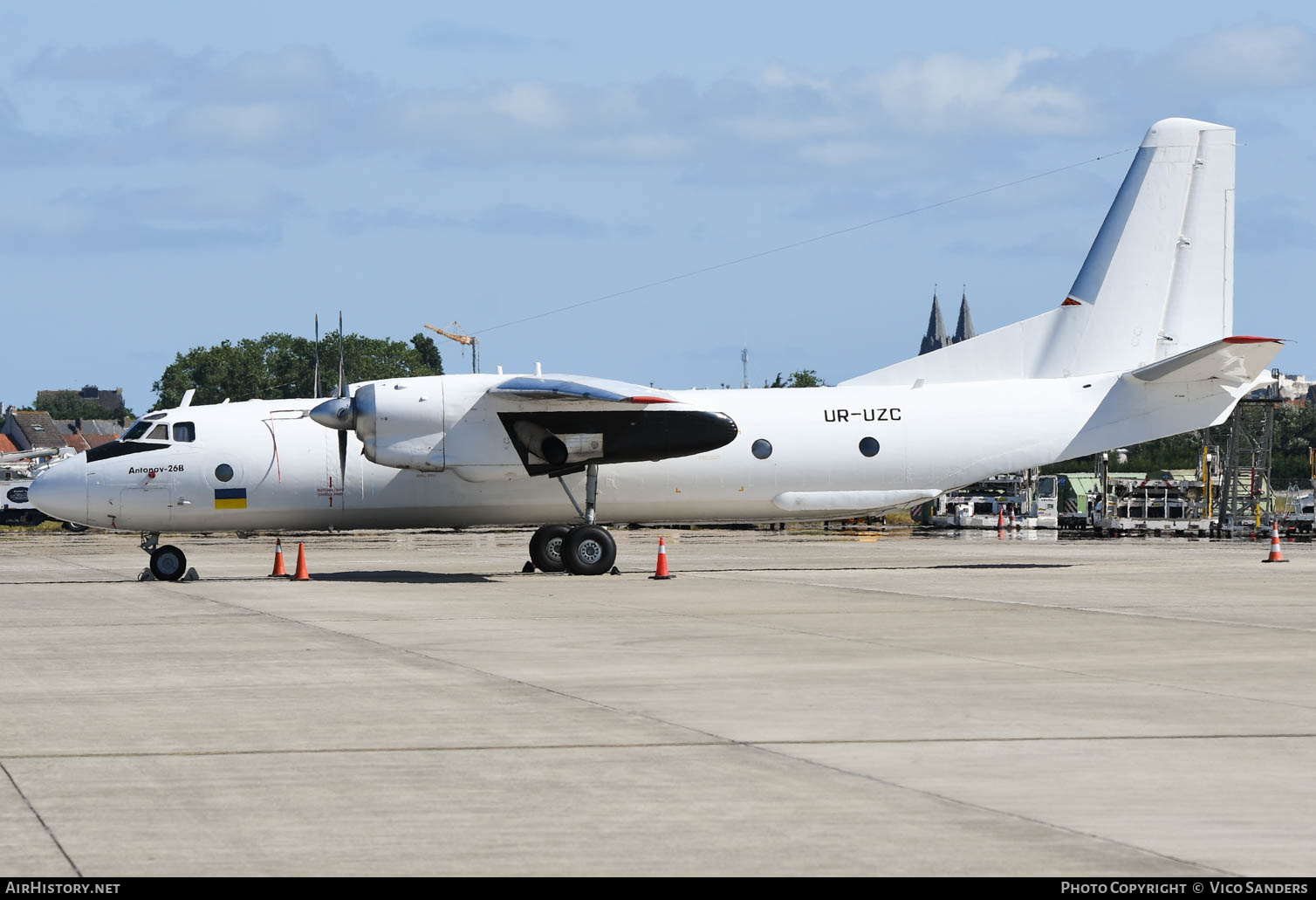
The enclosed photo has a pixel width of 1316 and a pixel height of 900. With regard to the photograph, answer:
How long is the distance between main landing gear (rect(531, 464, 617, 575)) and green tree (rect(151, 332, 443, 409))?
126 meters

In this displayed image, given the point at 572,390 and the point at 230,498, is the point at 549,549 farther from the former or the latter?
the point at 230,498

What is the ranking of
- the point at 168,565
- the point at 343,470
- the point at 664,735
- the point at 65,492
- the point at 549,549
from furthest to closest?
1. the point at 549,549
2. the point at 343,470
3. the point at 65,492
4. the point at 168,565
5. the point at 664,735

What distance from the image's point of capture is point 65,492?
87.7 ft

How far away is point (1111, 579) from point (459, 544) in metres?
24.4

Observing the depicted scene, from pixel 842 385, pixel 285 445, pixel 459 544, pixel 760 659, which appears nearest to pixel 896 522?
pixel 459 544

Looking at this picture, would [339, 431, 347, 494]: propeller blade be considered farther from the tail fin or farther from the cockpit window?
the tail fin

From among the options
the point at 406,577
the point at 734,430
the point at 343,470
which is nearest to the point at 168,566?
the point at 343,470

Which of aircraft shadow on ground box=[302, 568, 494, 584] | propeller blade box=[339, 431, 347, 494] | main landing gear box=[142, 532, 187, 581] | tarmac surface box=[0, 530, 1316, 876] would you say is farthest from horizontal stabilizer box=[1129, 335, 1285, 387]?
main landing gear box=[142, 532, 187, 581]

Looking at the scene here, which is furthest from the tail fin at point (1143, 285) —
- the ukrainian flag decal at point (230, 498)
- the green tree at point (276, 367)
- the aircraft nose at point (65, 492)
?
the green tree at point (276, 367)

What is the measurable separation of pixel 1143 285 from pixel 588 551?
12134 millimetres

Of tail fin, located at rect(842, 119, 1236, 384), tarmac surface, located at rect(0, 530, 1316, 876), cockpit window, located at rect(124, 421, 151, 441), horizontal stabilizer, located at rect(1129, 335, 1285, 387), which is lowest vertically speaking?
tarmac surface, located at rect(0, 530, 1316, 876)

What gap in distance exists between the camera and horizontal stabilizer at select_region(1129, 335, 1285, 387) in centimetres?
2623

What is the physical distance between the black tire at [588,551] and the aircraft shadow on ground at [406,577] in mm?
1522

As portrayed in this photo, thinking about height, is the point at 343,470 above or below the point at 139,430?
below
